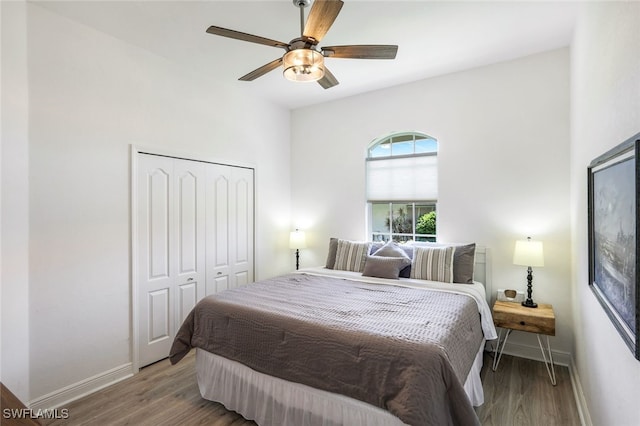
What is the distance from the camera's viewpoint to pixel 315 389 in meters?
1.87

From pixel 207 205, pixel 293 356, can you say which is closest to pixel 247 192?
pixel 207 205

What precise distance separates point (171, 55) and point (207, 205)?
5.11ft

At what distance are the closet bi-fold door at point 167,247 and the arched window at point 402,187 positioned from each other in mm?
2140

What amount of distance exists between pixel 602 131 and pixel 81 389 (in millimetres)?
3932

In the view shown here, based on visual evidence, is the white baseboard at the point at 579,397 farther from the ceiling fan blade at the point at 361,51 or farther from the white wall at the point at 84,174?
the white wall at the point at 84,174

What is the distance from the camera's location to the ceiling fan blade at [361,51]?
2.07 meters

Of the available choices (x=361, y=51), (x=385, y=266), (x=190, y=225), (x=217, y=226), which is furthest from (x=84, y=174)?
(x=385, y=266)

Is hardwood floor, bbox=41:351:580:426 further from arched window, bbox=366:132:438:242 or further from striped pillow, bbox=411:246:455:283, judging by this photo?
arched window, bbox=366:132:438:242

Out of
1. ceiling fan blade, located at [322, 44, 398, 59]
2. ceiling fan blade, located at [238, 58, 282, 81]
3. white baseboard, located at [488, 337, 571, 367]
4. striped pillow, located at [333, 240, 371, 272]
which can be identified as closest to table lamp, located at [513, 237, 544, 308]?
white baseboard, located at [488, 337, 571, 367]

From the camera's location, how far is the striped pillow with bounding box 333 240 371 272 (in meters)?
3.60

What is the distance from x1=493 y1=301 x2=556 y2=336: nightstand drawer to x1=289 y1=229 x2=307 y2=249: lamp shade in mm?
2469

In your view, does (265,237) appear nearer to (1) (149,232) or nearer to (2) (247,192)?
(2) (247,192)

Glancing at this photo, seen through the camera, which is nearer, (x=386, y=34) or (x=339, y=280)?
(x=386, y=34)

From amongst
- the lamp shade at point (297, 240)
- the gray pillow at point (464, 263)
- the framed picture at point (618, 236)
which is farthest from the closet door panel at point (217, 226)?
the framed picture at point (618, 236)
